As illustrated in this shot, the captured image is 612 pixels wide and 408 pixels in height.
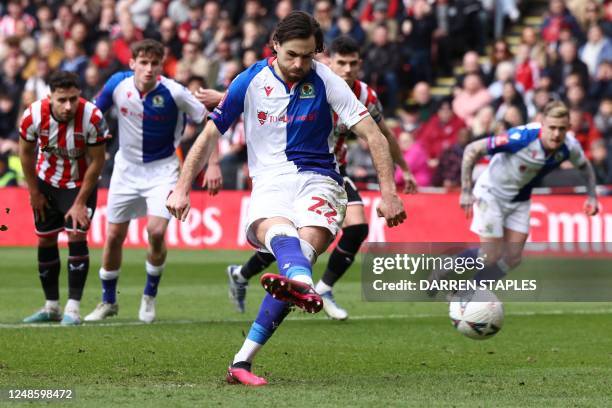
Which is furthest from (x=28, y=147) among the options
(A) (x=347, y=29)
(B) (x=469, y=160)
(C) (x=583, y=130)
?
(A) (x=347, y=29)

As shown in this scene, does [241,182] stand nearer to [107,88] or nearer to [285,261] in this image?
[107,88]

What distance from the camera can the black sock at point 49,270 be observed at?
1170 cm

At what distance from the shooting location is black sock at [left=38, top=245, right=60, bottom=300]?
38.4ft

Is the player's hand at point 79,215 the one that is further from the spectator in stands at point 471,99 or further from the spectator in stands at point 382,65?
the spectator in stands at point 382,65

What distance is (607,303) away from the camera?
46.9 feet

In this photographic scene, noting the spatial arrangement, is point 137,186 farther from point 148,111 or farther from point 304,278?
point 304,278

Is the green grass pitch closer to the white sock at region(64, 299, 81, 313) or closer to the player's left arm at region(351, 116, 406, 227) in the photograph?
the white sock at region(64, 299, 81, 313)

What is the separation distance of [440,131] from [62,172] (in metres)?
10.8

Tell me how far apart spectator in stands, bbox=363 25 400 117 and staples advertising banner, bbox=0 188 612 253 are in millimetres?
3489

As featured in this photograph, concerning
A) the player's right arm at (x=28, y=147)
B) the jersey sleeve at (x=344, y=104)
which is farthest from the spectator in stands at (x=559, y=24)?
the jersey sleeve at (x=344, y=104)

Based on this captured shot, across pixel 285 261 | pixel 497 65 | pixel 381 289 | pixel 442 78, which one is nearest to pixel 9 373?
pixel 285 261

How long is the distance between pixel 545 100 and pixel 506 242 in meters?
8.04

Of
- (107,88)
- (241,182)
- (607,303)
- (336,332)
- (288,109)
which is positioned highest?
(288,109)

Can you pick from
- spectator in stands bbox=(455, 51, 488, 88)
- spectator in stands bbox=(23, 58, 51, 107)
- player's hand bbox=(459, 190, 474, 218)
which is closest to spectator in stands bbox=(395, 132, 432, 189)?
spectator in stands bbox=(455, 51, 488, 88)
